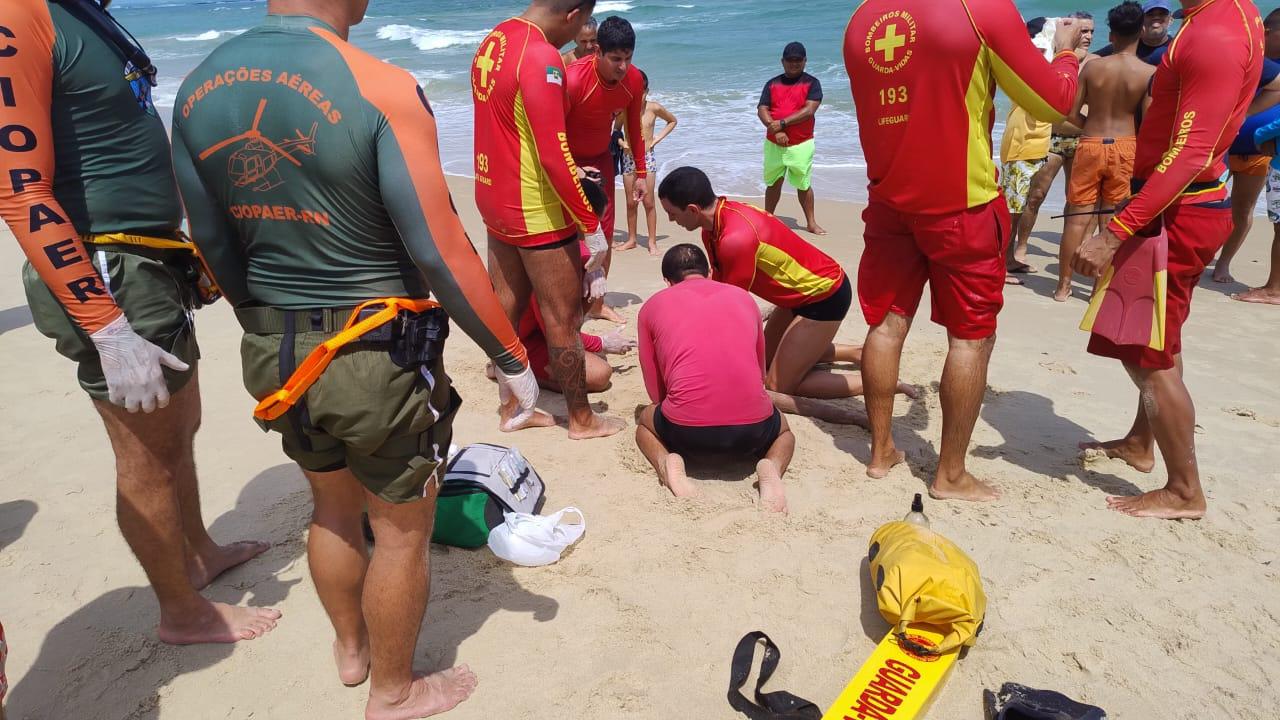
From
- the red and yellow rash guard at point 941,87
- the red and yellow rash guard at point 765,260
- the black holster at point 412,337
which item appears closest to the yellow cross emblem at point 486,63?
the red and yellow rash guard at point 765,260

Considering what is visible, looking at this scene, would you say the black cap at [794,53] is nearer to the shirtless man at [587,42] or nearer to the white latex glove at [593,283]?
the shirtless man at [587,42]

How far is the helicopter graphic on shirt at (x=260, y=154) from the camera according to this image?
1.89 metres

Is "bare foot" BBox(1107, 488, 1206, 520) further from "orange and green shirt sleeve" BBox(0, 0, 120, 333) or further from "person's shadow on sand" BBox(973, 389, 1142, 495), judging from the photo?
"orange and green shirt sleeve" BBox(0, 0, 120, 333)

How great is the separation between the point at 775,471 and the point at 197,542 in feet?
7.60

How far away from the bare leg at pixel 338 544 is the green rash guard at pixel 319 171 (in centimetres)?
54

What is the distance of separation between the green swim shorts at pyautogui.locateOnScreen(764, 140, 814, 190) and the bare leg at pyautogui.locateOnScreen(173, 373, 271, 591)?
6725 mm

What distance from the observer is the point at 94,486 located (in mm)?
3891

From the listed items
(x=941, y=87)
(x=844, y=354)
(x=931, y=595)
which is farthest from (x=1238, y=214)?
(x=931, y=595)

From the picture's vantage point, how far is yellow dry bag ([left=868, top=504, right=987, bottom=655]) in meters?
2.62

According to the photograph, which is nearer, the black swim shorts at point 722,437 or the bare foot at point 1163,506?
the bare foot at point 1163,506

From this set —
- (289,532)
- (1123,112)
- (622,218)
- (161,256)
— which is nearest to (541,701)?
(289,532)

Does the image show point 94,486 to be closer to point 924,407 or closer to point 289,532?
point 289,532

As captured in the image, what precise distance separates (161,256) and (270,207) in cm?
71

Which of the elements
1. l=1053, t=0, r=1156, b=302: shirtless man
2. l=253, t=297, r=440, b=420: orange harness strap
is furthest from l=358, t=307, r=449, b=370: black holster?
l=1053, t=0, r=1156, b=302: shirtless man
